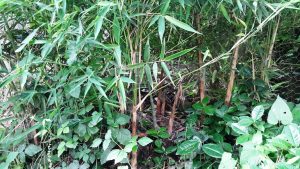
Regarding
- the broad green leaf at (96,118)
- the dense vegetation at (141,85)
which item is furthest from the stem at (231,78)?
the broad green leaf at (96,118)

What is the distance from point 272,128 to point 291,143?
0.20m

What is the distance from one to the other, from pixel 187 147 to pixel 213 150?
0.10 m

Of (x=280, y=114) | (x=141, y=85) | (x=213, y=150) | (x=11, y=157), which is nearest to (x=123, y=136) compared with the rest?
(x=141, y=85)

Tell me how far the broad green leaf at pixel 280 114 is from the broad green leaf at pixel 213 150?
21 centimetres

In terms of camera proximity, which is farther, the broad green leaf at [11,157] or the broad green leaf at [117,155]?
the broad green leaf at [11,157]

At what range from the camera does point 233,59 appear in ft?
4.93

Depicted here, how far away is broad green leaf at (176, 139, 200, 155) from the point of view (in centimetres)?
137

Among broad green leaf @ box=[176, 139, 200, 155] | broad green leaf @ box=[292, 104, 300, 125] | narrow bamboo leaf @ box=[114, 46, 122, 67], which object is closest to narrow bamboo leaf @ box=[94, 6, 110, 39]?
narrow bamboo leaf @ box=[114, 46, 122, 67]

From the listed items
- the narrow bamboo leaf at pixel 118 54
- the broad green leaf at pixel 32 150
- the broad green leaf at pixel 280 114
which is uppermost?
the narrow bamboo leaf at pixel 118 54

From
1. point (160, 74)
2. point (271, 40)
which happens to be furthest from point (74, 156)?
point (271, 40)

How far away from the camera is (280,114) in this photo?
1293mm

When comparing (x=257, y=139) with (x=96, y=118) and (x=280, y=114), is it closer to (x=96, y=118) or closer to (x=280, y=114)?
(x=280, y=114)

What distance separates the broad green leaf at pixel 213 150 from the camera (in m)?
1.35

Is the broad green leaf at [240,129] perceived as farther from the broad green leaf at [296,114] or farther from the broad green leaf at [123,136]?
the broad green leaf at [123,136]
